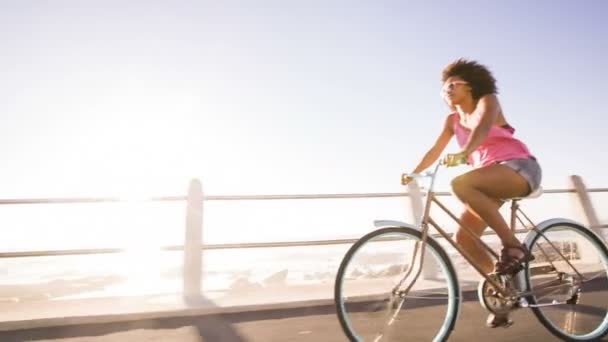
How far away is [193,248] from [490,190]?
2.82m

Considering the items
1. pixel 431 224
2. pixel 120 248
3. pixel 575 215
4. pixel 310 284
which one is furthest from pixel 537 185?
pixel 575 215

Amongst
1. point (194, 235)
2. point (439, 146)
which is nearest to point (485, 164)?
point (439, 146)

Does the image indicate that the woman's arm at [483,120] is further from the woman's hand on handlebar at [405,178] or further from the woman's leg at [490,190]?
the woman's hand on handlebar at [405,178]

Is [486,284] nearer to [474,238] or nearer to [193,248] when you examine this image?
[474,238]

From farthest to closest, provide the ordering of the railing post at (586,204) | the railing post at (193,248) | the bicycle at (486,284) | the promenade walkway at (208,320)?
1. the railing post at (586,204)
2. the railing post at (193,248)
3. the promenade walkway at (208,320)
4. the bicycle at (486,284)

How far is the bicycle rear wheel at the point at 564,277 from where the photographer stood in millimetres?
2369

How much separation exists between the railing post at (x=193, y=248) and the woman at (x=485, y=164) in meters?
2.40

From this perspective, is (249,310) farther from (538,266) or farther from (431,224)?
(538,266)

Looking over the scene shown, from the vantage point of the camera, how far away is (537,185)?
2.35 m

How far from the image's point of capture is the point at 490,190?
225 cm

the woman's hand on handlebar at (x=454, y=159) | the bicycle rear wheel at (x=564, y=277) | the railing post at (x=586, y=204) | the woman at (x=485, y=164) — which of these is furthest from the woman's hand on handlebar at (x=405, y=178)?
the railing post at (x=586, y=204)

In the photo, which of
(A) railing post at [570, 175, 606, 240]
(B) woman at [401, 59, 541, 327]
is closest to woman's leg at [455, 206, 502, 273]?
(B) woman at [401, 59, 541, 327]

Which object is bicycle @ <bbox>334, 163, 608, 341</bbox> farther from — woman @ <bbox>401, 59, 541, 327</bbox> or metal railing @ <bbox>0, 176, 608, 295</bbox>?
metal railing @ <bbox>0, 176, 608, 295</bbox>

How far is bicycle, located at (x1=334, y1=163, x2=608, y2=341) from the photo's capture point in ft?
6.75
